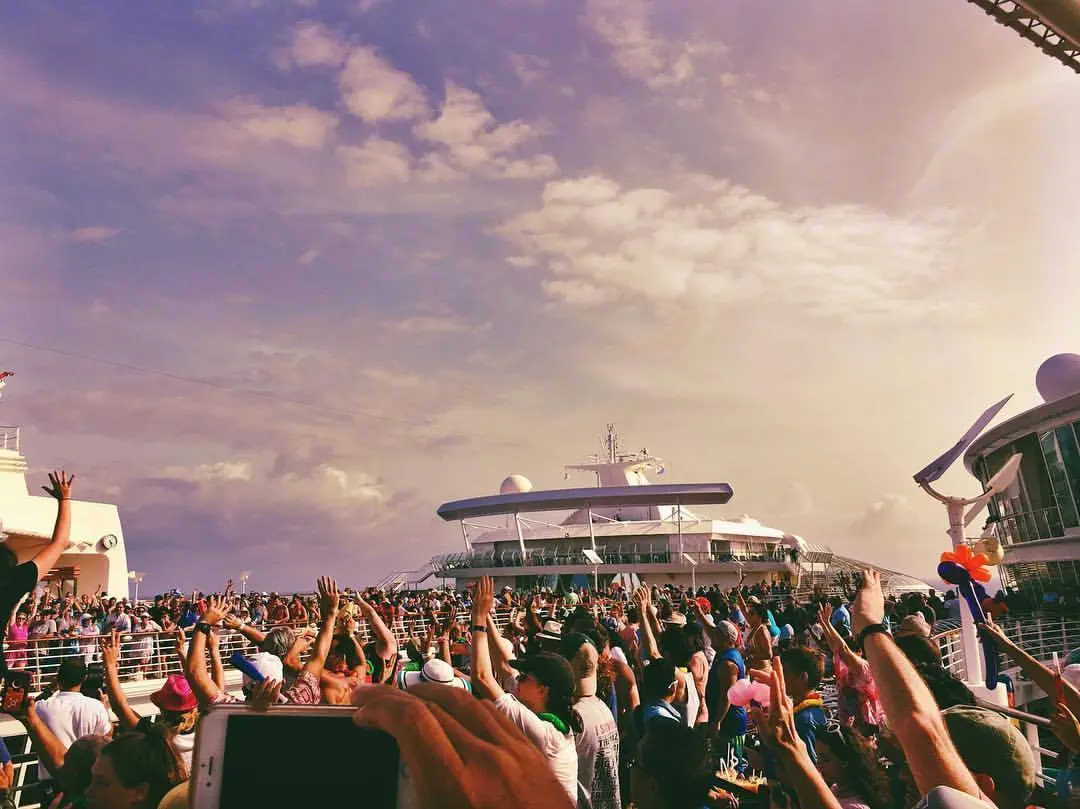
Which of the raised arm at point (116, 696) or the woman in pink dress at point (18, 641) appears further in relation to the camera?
the woman in pink dress at point (18, 641)

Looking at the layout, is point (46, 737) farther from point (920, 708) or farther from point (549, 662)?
point (920, 708)

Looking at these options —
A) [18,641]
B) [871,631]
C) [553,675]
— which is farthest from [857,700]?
[18,641]

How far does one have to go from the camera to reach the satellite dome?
87.0 feet

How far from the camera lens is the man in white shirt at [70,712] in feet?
16.2

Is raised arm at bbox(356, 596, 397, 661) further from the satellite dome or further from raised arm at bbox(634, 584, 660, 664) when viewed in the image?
the satellite dome

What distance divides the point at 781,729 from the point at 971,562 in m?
5.32

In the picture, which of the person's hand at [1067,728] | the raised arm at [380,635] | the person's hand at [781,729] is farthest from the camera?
the raised arm at [380,635]

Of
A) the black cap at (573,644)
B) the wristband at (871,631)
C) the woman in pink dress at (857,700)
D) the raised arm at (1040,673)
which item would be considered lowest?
the woman in pink dress at (857,700)

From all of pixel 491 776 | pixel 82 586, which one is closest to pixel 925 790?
pixel 491 776

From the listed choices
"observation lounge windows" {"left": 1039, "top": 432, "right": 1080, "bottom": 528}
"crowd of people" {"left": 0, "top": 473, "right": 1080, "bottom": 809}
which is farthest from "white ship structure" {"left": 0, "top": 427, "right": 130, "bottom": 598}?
"observation lounge windows" {"left": 1039, "top": 432, "right": 1080, "bottom": 528}

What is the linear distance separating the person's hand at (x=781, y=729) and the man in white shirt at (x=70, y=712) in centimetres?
424

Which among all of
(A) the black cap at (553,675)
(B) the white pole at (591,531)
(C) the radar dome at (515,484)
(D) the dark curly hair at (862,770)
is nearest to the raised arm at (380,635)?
(A) the black cap at (553,675)

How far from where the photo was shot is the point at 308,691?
Answer: 474 cm

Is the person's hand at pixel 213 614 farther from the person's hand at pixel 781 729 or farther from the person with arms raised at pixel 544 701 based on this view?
the person's hand at pixel 781 729
